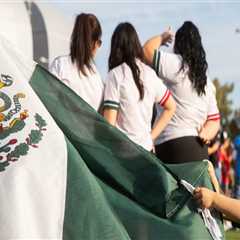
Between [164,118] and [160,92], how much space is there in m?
0.19

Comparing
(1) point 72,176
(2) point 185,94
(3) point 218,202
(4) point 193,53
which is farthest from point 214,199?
(4) point 193,53

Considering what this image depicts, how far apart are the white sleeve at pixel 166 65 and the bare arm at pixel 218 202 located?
1768 millimetres

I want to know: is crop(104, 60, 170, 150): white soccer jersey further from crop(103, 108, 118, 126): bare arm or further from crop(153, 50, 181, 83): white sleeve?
crop(153, 50, 181, 83): white sleeve

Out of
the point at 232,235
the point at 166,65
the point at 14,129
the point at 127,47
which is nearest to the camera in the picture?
the point at 14,129

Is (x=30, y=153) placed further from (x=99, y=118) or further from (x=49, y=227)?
(x=99, y=118)

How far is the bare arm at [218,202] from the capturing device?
3328 mm

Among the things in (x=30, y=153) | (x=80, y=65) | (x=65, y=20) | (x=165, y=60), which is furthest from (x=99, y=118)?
(x=65, y=20)

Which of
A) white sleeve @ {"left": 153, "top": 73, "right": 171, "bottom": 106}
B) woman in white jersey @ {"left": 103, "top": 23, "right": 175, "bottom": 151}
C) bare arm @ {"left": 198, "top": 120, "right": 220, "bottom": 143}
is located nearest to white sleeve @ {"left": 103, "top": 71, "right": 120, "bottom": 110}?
woman in white jersey @ {"left": 103, "top": 23, "right": 175, "bottom": 151}

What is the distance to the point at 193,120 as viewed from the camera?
5133mm

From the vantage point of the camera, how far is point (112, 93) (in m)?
4.61

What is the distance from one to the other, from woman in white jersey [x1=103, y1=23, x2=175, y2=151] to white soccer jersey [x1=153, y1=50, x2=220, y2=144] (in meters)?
0.24

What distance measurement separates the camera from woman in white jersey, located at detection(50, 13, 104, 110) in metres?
4.56

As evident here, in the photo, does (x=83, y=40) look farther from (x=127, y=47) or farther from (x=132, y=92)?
(x=132, y=92)

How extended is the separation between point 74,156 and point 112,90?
1595 mm
